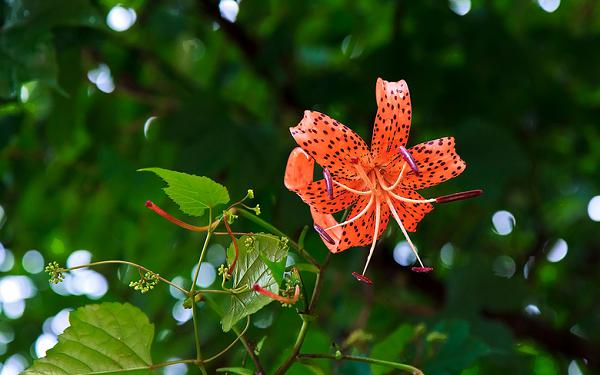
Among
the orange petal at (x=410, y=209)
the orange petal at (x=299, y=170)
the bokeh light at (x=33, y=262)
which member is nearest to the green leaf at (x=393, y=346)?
the orange petal at (x=410, y=209)

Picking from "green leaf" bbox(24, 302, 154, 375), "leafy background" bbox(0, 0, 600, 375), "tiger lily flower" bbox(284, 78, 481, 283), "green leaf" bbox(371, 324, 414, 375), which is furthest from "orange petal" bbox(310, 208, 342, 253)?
"leafy background" bbox(0, 0, 600, 375)

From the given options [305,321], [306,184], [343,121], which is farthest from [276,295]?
[343,121]

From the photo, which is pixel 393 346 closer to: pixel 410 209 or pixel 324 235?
pixel 410 209

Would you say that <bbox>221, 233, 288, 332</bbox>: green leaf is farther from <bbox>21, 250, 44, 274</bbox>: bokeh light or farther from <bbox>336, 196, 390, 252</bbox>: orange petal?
<bbox>21, 250, 44, 274</bbox>: bokeh light

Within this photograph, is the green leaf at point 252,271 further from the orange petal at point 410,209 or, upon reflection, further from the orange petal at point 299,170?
the orange petal at point 410,209

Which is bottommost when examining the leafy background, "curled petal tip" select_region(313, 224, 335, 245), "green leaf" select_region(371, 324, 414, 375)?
the leafy background
